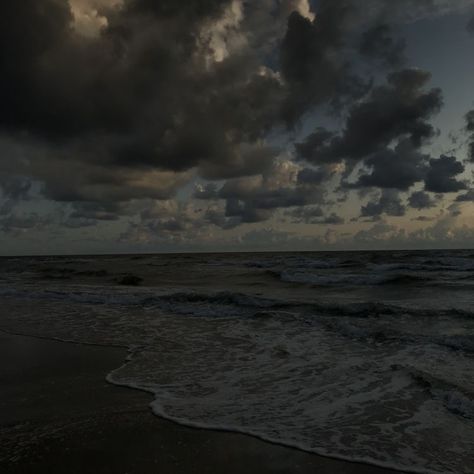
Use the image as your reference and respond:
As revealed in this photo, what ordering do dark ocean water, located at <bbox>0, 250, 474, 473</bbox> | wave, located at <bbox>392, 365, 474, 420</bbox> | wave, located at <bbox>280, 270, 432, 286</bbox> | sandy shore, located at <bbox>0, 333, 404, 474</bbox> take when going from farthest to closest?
wave, located at <bbox>280, 270, 432, 286</bbox>, wave, located at <bbox>392, 365, 474, 420</bbox>, dark ocean water, located at <bbox>0, 250, 474, 473</bbox>, sandy shore, located at <bbox>0, 333, 404, 474</bbox>

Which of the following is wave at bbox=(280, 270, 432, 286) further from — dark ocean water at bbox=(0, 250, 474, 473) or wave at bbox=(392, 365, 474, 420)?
wave at bbox=(392, 365, 474, 420)

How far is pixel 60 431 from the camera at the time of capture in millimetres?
4996

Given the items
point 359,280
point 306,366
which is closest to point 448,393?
point 306,366

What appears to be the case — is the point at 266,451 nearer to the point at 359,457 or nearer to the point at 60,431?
the point at 359,457

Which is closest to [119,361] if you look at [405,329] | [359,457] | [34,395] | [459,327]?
[34,395]

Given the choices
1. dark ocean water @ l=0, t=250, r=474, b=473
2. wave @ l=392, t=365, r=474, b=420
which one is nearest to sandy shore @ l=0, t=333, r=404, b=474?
dark ocean water @ l=0, t=250, r=474, b=473

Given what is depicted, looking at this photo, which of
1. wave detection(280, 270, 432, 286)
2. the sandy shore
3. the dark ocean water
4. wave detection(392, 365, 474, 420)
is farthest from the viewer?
wave detection(280, 270, 432, 286)

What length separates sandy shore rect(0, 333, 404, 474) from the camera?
13.9 feet

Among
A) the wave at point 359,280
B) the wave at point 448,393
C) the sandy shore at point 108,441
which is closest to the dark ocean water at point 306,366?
the wave at point 448,393

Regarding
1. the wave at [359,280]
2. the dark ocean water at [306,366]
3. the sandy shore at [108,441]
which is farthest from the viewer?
the wave at [359,280]

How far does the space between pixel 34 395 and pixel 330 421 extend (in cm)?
393

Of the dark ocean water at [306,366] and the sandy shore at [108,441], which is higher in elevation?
the sandy shore at [108,441]

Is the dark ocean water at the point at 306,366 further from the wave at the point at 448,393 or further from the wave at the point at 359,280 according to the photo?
the wave at the point at 359,280

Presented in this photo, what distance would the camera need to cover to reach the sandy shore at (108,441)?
4.24m
